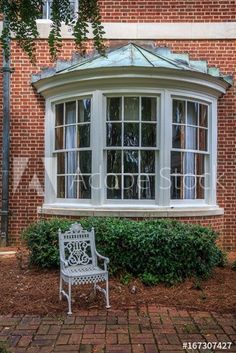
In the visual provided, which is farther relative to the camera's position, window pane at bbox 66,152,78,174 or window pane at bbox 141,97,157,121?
window pane at bbox 66,152,78,174

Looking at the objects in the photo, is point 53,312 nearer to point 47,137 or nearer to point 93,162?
point 93,162

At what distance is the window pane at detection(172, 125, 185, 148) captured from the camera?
8812 millimetres

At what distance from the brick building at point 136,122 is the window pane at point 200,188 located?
0.02m

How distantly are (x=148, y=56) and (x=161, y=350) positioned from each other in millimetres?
→ 6362

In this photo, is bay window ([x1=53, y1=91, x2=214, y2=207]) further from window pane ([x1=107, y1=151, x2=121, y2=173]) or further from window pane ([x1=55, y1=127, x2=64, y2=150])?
window pane ([x1=55, y1=127, x2=64, y2=150])

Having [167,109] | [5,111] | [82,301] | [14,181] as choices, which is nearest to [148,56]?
[167,109]

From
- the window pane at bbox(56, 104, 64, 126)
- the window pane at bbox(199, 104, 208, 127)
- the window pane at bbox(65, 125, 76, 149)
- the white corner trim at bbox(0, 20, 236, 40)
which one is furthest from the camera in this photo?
the white corner trim at bbox(0, 20, 236, 40)

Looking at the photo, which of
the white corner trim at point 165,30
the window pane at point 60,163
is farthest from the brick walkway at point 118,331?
the white corner trim at point 165,30

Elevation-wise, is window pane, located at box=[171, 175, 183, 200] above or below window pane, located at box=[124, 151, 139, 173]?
below

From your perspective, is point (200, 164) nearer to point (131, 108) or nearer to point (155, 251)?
point (131, 108)

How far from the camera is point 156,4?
964 centimetres

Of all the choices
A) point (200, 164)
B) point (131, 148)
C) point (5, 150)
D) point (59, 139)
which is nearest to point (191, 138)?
point (200, 164)

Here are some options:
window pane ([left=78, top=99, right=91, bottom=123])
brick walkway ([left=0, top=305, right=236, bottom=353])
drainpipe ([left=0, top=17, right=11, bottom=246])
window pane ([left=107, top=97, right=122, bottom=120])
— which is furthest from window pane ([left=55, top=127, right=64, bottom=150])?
brick walkway ([left=0, top=305, right=236, bottom=353])

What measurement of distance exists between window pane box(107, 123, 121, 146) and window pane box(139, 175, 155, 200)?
910 millimetres
